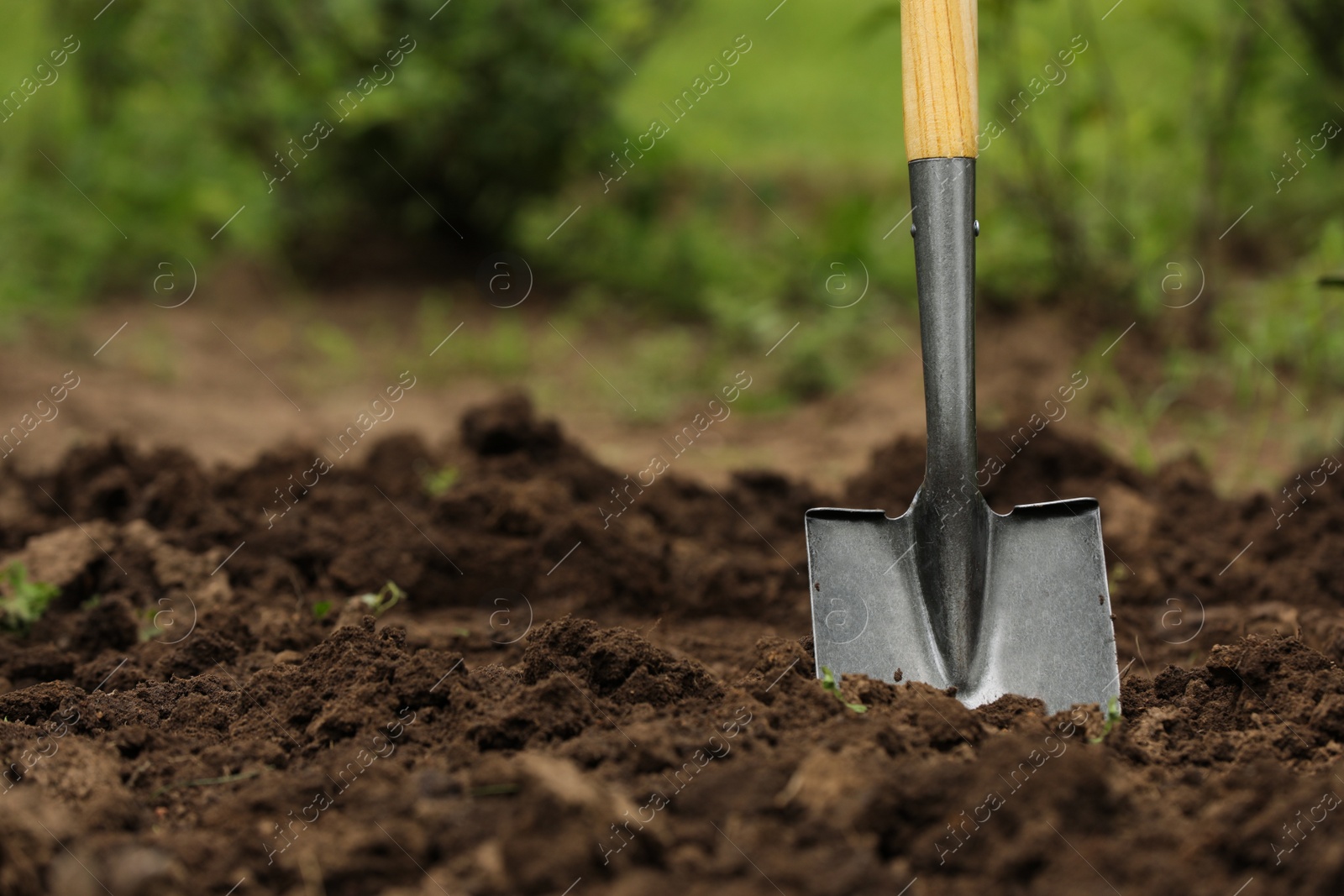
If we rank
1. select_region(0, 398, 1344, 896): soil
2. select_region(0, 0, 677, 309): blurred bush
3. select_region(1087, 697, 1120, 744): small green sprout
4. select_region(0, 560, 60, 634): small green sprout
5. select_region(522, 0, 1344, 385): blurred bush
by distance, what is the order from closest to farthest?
select_region(0, 398, 1344, 896): soil, select_region(1087, 697, 1120, 744): small green sprout, select_region(0, 560, 60, 634): small green sprout, select_region(522, 0, 1344, 385): blurred bush, select_region(0, 0, 677, 309): blurred bush

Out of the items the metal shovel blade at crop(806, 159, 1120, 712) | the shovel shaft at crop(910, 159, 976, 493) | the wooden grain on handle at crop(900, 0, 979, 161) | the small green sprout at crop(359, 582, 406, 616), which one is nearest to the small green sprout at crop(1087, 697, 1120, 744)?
the metal shovel blade at crop(806, 159, 1120, 712)

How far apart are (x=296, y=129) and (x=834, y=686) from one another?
467 cm

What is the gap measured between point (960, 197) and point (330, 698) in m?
1.36

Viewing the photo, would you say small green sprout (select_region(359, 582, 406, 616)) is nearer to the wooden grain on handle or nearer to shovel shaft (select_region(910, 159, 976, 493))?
shovel shaft (select_region(910, 159, 976, 493))

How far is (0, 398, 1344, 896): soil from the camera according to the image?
137 cm

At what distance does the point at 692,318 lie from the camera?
18.6 feet

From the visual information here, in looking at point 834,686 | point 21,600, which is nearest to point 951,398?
point 834,686

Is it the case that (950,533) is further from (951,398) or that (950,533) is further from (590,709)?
(590,709)

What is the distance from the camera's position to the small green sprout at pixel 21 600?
2379 millimetres

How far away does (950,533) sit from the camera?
2.05 m

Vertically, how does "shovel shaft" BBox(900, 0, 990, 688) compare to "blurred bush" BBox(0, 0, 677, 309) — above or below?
below

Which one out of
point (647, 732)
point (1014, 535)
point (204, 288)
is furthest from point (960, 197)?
point (204, 288)

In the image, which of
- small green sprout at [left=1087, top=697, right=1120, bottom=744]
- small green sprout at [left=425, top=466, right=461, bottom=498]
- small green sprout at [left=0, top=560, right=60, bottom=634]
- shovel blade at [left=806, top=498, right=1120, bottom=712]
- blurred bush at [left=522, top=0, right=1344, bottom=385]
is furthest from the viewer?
blurred bush at [left=522, top=0, right=1344, bottom=385]

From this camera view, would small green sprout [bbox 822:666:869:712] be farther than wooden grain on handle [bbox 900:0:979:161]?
No
